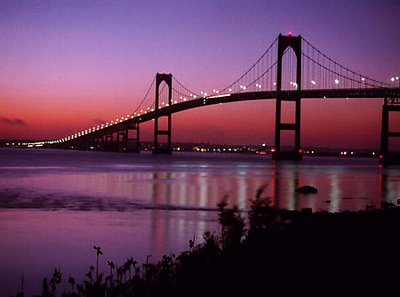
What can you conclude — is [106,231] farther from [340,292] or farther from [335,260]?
[340,292]

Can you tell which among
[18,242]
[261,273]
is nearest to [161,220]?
[18,242]

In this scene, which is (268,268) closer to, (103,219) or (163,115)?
(103,219)

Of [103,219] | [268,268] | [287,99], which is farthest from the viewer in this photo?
[287,99]

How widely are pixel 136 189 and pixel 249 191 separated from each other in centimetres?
493

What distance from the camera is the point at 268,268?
559 centimetres

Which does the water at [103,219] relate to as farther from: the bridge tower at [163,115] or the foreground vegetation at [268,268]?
the bridge tower at [163,115]

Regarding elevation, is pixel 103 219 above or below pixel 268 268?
below

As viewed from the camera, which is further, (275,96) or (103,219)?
(275,96)

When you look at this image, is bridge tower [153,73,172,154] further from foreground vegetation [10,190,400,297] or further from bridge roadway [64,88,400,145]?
foreground vegetation [10,190,400,297]

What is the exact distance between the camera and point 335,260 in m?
6.22

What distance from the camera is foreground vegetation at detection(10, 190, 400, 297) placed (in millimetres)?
4812

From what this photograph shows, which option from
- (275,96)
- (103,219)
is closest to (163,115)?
(275,96)

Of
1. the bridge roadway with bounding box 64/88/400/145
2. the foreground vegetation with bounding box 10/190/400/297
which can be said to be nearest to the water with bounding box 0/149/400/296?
the foreground vegetation with bounding box 10/190/400/297

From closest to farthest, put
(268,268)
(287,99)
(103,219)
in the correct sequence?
(268,268) → (103,219) → (287,99)
